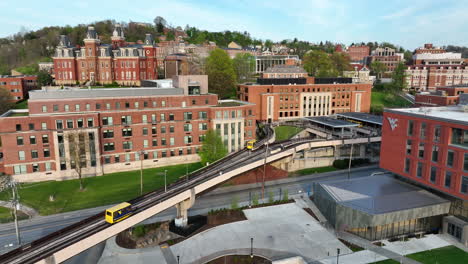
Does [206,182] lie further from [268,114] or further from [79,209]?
[268,114]

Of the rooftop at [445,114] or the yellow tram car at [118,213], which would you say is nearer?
the yellow tram car at [118,213]

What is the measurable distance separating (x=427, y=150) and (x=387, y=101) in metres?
99.0

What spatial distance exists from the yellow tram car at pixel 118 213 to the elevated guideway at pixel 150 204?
0.62 meters

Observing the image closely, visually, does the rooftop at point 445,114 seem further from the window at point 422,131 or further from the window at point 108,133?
the window at point 108,133

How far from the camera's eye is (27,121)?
65.1 metres

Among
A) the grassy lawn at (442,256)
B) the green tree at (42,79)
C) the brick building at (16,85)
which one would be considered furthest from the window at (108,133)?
the green tree at (42,79)

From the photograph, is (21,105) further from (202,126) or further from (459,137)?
(459,137)

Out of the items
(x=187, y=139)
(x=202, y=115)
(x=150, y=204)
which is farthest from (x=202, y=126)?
(x=150, y=204)

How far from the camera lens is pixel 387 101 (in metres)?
141

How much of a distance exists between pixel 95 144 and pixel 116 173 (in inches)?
296

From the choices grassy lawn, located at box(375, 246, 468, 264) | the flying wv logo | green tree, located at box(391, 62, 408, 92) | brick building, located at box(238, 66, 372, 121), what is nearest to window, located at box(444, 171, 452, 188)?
grassy lawn, located at box(375, 246, 468, 264)

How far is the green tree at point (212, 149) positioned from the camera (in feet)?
232

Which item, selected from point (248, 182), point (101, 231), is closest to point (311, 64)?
point (248, 182)

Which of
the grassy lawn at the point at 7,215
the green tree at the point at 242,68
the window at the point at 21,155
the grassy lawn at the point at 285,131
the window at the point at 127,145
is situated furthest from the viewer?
the green tree at the point at 242,68
